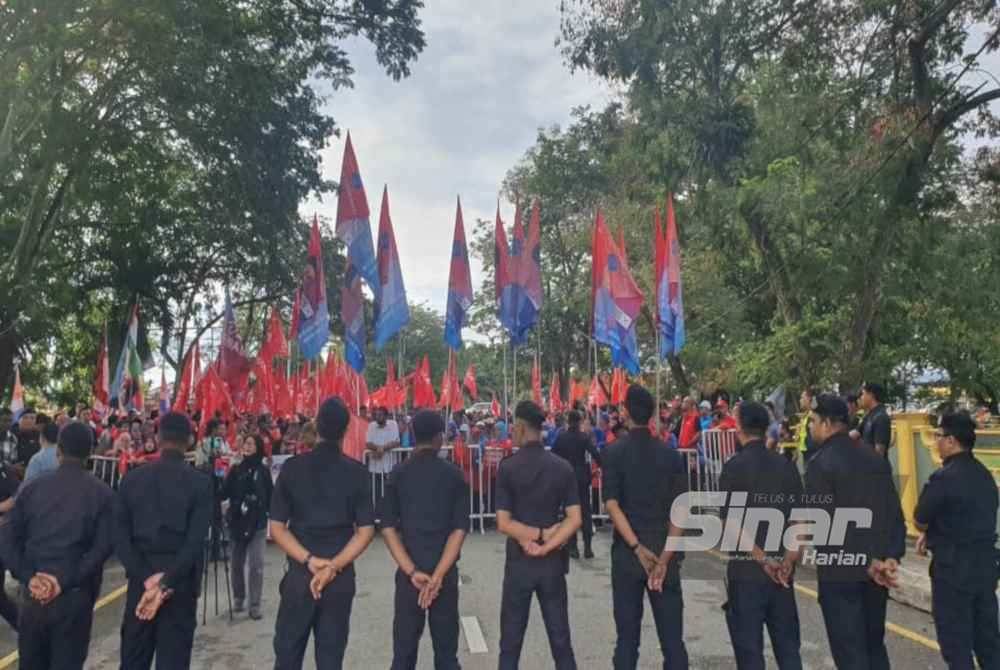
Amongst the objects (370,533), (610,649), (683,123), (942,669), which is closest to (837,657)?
(942,669)

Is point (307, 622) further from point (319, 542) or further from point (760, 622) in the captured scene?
point (760, 622)

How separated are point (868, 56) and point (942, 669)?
11.2 metres

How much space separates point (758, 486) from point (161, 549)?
3.46 m

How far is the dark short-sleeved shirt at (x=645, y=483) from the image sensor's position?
508cm

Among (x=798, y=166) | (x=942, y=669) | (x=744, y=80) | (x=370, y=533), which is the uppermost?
(x=744, y=80)

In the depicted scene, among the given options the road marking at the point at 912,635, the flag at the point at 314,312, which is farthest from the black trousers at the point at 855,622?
the flag at the point at 314,312

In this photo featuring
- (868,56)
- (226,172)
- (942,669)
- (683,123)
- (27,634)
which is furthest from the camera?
(226,172)

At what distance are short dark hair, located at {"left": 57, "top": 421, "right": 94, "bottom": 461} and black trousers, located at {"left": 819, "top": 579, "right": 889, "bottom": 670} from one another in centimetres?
442

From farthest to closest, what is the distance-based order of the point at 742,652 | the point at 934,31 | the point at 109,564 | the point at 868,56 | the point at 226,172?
the point at 226,172 → the point at 868,56 → the point at 934,31 → the point at 109,564 → the point at 742,652

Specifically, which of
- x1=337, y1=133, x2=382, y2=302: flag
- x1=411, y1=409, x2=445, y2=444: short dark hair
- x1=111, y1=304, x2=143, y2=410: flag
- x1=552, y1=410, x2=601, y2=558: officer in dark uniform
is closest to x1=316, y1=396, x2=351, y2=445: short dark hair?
x1=411, y1=409, x2=445, y2=444: short dark hair

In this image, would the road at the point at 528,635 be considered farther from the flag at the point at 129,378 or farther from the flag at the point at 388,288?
the flag at the point at 129,378

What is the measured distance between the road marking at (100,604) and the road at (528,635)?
0.04 m

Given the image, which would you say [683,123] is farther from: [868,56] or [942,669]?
[942,669]

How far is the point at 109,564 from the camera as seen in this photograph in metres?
9.98
